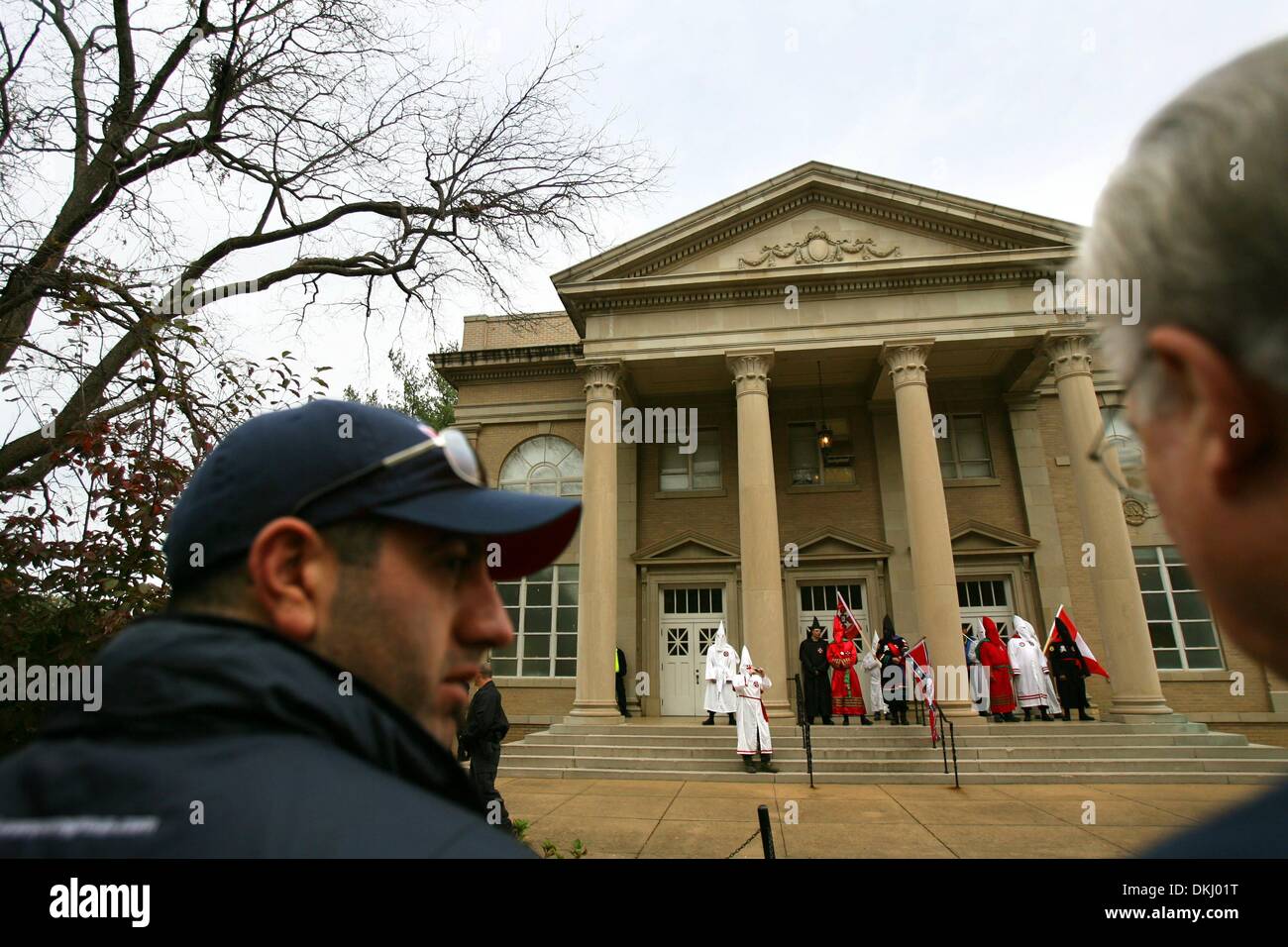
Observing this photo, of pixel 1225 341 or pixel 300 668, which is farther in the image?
pixel 300 668

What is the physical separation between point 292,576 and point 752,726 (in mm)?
13206

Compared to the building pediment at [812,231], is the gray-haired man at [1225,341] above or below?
below

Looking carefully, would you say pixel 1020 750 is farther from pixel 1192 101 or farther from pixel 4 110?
pixel 4 110

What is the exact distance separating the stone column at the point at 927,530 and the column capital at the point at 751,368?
3077mm

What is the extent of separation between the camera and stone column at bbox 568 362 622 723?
1634 cm

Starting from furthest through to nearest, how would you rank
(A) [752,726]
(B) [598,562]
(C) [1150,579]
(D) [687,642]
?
(D) [687,642] < (C) [1150,579] < (B) [598,562] < (A) [752,726]

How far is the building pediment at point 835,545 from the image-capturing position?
64.3ft

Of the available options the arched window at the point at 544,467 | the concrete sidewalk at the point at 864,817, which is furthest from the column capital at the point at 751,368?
the concrete sidewalk at the point at 864,817

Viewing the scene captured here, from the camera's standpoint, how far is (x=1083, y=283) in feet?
3.81

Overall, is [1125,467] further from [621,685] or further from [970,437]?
[970,437]

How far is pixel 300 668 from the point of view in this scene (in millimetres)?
956

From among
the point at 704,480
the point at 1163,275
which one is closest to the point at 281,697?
the point at 1163,275

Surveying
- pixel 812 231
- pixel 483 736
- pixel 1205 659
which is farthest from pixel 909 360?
pixel 483 736

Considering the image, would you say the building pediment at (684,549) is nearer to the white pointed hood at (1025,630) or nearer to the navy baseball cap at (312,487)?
the white pointed hood at (1025,630)
